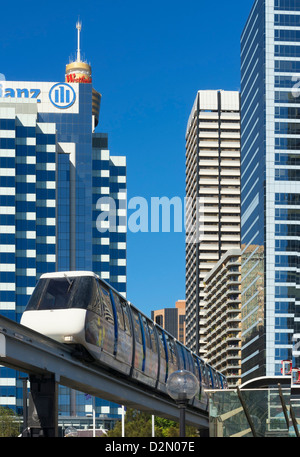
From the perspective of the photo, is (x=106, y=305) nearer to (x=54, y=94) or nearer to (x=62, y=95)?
(x=54, y=94)

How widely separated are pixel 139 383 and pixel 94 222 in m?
128

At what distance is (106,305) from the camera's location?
89.8ft

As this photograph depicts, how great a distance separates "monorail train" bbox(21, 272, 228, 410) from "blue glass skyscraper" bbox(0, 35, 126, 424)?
362 ft

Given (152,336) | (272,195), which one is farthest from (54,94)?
(152,336)

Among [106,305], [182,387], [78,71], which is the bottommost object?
[182,387]

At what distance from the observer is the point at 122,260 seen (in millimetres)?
163000

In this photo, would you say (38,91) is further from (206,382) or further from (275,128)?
(206,382)

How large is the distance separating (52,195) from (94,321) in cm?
12632

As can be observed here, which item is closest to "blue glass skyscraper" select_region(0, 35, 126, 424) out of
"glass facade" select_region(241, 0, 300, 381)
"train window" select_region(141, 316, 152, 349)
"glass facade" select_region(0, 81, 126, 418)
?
"glass facade" select_region(0, 81, 126, 418)

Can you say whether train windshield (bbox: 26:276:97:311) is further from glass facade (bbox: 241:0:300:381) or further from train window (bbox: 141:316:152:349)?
glass facade (bbox: 241:0:300:381)

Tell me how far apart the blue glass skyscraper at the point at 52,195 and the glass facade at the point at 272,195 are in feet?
76.3

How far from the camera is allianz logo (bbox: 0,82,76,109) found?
162 m

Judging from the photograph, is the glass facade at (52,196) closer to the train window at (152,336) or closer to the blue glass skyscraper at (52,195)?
the blue glass skyscraper at (52,195)

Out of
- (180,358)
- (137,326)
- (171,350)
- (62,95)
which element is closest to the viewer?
(137,326)
